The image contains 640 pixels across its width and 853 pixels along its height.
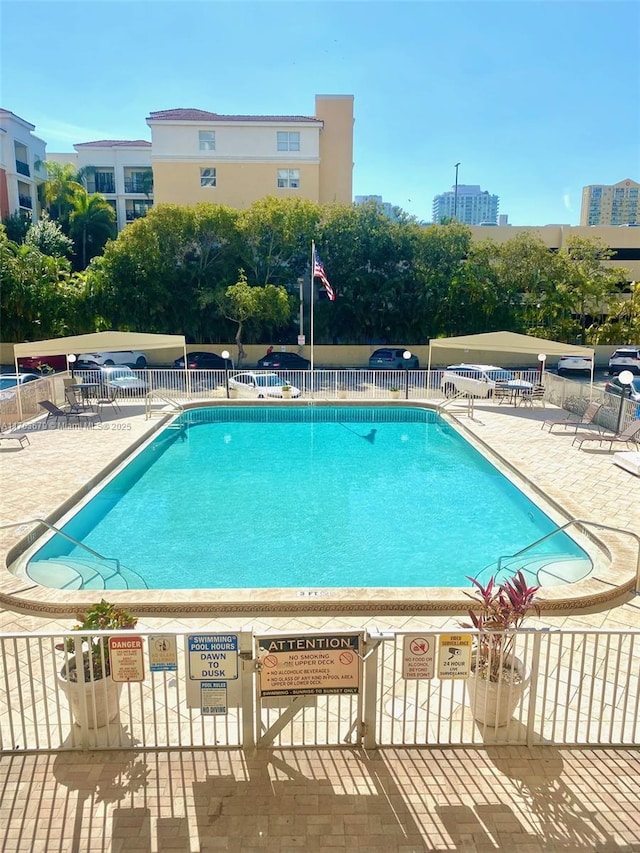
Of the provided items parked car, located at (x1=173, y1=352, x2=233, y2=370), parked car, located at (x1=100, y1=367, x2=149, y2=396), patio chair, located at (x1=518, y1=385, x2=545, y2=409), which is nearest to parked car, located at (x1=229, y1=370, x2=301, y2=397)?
parked car, located at (x1=100, y1=367, x2=149, y2=396)

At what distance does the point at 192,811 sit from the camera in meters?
3.91

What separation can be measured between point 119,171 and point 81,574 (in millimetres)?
49752

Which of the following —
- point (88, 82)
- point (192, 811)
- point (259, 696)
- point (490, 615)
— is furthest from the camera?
point (88, 82)

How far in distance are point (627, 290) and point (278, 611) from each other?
36.0 metres

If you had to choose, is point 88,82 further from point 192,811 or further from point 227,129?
point 227,129

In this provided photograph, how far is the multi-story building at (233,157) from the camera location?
34.7m

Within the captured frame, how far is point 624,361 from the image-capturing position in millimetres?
28344

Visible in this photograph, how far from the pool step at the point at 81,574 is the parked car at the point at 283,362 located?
743 inches

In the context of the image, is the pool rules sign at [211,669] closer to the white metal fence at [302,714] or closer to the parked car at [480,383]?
the white metal fence at [302,714]

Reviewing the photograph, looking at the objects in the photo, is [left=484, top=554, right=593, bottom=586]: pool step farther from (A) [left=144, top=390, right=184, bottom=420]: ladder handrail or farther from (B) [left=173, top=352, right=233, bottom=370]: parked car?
(B) [left=173, top=352, right=233, bottom=370]: parked car

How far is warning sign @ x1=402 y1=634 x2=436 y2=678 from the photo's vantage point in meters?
4.39

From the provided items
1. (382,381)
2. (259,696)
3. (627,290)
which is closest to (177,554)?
(259,696)

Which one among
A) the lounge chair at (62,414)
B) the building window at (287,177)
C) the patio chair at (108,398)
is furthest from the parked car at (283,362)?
the building window at (287,177)

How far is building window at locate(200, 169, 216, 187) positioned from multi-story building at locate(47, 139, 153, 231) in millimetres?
17279
